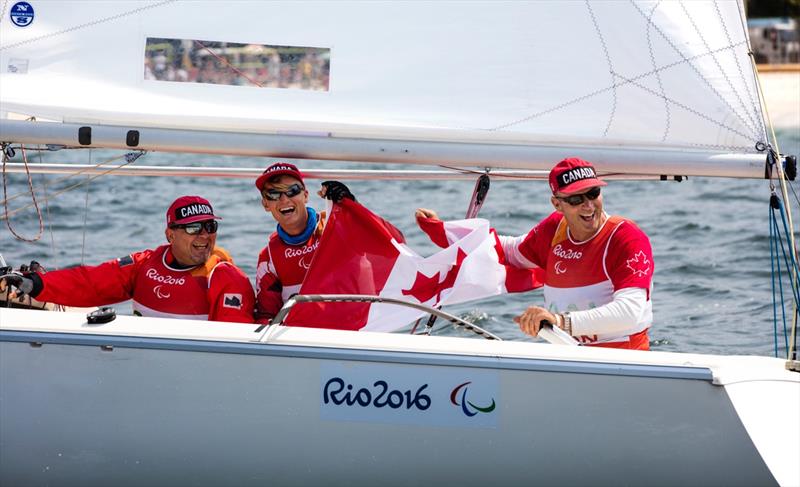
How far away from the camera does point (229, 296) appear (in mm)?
3502

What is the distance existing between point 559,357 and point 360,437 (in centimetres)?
54

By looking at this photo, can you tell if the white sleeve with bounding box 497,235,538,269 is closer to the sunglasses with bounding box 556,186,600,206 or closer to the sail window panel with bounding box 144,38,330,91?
the sunglasses with bounding box 556,186,600,206

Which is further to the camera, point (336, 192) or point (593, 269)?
point (336, 192)

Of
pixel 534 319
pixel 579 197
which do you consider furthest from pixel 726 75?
pixel 534 319

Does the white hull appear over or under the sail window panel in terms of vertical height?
under

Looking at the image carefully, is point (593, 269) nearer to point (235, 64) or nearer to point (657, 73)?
point (657, 73)

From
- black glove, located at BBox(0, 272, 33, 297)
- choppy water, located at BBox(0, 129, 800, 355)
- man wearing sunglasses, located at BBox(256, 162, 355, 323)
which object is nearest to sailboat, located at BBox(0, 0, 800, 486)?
man wearing sunglasses, located at BBox(256, 162, 355, 323)

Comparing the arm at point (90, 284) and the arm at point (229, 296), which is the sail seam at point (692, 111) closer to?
the arm at point (229, 296)

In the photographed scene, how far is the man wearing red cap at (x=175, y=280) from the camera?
3549mm

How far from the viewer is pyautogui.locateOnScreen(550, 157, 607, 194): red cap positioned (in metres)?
3.38

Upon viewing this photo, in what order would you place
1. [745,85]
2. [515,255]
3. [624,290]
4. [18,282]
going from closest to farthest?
[624,290], [18,282], [745,85], [515,255]

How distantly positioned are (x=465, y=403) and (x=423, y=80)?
4.00 ft

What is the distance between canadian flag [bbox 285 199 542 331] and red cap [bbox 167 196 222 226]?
1.24 feet

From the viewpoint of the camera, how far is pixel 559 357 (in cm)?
290
